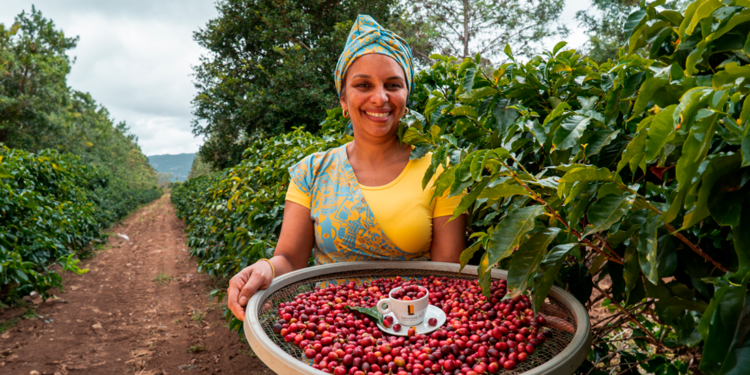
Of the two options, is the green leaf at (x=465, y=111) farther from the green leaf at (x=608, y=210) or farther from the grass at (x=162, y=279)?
the grass at (x=162, y=279)

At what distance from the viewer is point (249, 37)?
1310 centimetres

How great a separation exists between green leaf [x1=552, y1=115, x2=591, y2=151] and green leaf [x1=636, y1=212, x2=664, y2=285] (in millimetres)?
313

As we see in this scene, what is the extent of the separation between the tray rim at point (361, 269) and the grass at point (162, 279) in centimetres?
667

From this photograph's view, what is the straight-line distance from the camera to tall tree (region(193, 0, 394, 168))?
441 inches

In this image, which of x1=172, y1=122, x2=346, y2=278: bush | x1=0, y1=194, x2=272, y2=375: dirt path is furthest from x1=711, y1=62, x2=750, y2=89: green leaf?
x1=0, y1=194, x2=272, y2=375: dirt path

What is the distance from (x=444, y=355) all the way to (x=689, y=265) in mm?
609

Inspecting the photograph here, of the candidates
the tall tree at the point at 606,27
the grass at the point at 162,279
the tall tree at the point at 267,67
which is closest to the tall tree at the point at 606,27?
the tall tree at the point at 606,27

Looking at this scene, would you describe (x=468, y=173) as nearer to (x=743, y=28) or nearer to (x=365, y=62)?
(x=743, y=28)

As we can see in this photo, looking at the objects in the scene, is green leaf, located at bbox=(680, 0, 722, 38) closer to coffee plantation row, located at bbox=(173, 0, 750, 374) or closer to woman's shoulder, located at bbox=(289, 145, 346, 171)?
coffee plantation row, located at bbox=(173, 0, 750, 374)

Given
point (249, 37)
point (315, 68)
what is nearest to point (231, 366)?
point (315, 68)

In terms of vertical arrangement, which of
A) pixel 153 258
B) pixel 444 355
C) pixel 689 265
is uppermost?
pixel 689 265

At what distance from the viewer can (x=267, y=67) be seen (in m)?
12.7

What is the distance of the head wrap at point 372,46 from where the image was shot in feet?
6.38

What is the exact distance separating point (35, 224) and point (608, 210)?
7051 millimetres
